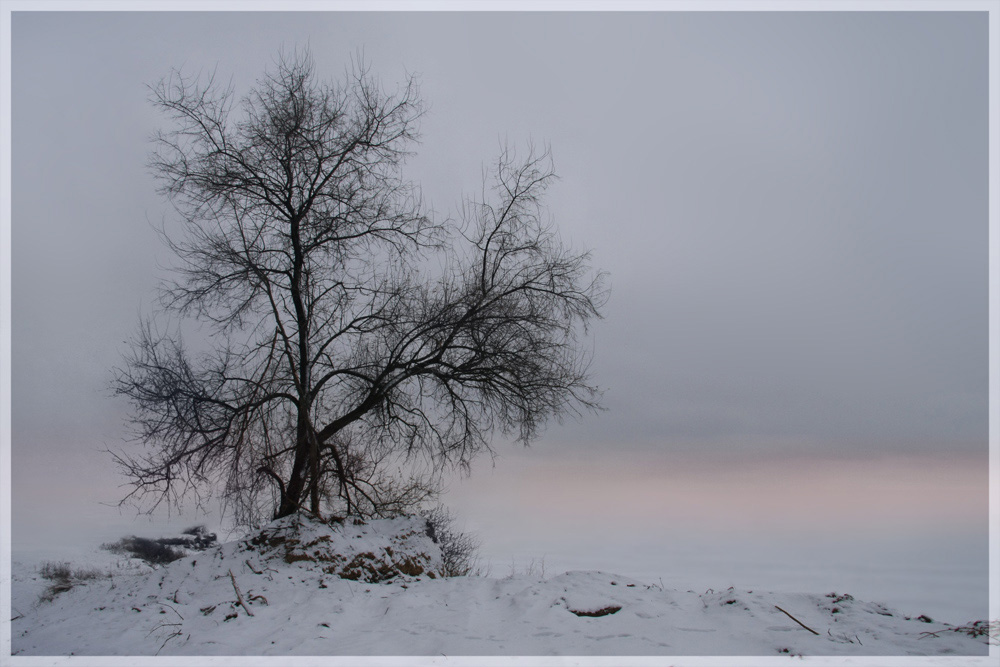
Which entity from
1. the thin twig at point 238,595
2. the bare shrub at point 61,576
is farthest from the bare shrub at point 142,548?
the thin twig at point 238,595

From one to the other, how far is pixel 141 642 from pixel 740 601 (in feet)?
23.2

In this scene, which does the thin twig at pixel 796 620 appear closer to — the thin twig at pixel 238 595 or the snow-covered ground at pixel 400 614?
the snow-covered ground at pixel 400 614

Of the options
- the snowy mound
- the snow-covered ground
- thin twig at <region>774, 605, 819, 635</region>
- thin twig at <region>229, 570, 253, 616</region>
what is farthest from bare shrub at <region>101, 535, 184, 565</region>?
thin twig at <region>774, 605, 819, 635</region>

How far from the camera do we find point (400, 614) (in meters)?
8.77

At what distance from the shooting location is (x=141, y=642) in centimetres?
795

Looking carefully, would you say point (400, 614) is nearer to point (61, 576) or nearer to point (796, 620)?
point (796, 620)

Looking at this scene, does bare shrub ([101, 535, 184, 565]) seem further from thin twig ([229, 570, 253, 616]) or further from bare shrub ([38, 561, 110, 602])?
thin twig ([229, 570, 253, 616])

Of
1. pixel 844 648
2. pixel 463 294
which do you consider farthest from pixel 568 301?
pixel 844 648

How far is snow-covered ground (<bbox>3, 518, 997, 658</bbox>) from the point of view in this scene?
734cm

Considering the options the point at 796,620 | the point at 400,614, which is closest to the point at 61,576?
the point at 400,614

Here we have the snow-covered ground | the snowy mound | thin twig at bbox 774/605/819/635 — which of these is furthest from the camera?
the snowy mound

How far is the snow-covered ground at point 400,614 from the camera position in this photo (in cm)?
734

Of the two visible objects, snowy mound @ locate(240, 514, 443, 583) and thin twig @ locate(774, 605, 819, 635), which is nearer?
thin twig @ locate(774, 605, 819, 635)
